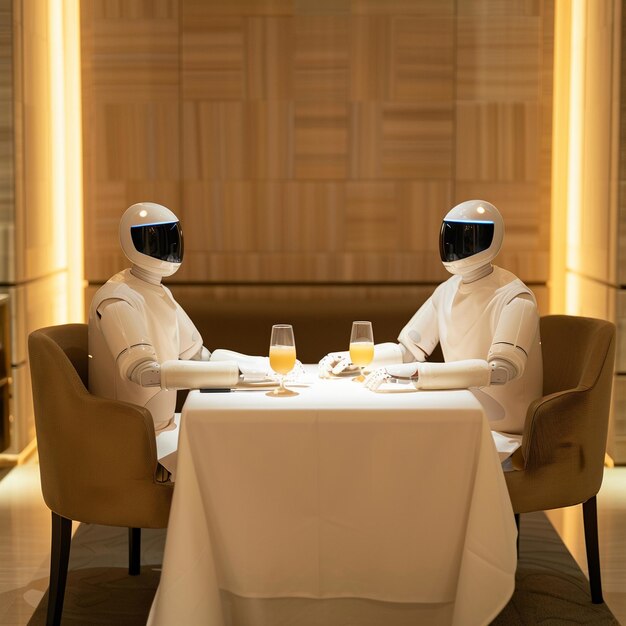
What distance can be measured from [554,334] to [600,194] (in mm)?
1404

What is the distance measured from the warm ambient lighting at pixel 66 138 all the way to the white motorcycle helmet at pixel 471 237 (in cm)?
251

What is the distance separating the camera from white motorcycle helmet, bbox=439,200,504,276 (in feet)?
10.7

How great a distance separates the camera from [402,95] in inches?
194

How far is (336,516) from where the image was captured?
2.64 metres

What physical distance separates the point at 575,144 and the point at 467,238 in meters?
2.07

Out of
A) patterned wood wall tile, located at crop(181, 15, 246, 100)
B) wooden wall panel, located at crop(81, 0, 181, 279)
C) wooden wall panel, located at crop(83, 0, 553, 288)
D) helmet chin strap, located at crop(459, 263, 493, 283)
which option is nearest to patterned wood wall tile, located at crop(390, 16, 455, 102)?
wooden wall panel, located at crop(83, 0, 553, 288)

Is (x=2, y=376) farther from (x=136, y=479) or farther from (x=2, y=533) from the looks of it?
(x=136, y=479)

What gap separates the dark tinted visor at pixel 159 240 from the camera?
10.6 ft

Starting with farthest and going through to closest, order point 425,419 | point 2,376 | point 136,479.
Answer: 1. point 2,376
2. point 136,479
3. point 425,419

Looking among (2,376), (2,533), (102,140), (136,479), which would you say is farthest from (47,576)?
(102,140)

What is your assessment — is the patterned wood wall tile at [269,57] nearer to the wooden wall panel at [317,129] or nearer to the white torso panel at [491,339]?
the wooden wall panel at [317,129]

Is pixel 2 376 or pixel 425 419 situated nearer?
pixel 425 419

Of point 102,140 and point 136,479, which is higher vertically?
point 102,140

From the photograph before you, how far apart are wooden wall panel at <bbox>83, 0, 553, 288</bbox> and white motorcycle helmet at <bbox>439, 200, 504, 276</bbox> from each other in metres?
1.67
